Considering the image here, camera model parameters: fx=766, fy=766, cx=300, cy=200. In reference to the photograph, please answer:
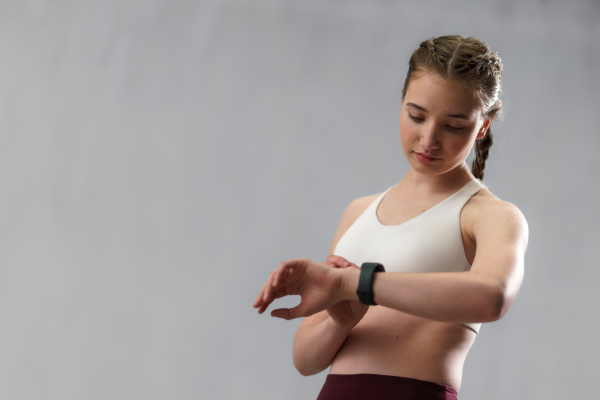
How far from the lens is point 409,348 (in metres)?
1.35

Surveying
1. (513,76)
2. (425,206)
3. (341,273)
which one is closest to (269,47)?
(513,76)

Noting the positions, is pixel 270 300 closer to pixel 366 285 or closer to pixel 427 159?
pixel 366 285

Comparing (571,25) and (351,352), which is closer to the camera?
(351,352)

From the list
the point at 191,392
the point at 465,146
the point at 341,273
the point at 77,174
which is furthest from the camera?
the point at 77,174

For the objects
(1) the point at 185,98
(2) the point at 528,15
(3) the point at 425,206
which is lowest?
(3) the point at 425,206

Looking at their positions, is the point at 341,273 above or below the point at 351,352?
above

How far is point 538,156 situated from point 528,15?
54 cm

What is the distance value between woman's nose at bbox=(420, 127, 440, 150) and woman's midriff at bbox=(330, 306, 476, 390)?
0.31m

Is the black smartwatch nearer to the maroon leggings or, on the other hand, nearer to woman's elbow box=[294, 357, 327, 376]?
the maroon leggings

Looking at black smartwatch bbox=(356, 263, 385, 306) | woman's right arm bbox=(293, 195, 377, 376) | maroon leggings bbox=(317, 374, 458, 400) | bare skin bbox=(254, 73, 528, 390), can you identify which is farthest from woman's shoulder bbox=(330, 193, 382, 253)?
black smartwatch bbox=(356, 263, 385, 306)

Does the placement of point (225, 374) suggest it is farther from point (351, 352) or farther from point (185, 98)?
point (351, 352)

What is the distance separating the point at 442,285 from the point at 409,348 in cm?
26

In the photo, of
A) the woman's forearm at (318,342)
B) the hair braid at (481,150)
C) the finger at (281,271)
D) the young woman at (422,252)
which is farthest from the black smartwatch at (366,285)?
the hair braid at (481,150)

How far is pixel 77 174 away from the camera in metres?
2.79
